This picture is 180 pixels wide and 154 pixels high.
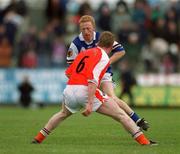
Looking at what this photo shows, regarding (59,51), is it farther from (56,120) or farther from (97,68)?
(97,68)

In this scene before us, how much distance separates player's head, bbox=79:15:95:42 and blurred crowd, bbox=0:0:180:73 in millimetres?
17392

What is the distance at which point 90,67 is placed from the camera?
1256 cm

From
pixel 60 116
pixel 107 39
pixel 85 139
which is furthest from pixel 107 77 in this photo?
pixel 107 39

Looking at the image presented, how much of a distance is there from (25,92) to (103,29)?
4259 mm

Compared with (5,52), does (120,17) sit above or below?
above

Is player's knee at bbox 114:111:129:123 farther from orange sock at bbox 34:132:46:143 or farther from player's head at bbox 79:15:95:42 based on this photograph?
player's head at bbox 79:15:95:42

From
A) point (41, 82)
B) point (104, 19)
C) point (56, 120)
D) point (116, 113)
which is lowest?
point (41, 82)

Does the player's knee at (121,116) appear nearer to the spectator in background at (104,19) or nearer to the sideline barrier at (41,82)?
the spectator in background at (104,19)

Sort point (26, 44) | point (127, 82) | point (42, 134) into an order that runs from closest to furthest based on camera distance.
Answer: point (42, 134) → point (127, 82) → point (26, 44)

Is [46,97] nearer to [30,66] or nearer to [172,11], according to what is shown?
[30,66]

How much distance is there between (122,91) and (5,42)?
561 centimetres

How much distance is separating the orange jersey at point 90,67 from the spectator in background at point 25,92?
18.6 meters

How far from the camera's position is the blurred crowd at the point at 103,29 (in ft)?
104

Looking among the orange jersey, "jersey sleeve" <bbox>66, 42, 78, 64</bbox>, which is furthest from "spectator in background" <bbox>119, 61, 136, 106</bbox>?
the orange jersey
